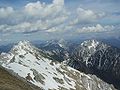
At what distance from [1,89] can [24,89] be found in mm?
21032

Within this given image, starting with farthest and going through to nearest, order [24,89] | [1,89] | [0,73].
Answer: [0,73] → [24,89] → [1,89]

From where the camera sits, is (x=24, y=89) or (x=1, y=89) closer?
(x=1, y=89)

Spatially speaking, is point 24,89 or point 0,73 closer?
point 24,89

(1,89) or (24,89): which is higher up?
(1,89)

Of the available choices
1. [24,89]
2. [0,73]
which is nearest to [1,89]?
[24,89]

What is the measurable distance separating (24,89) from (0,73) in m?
20.7

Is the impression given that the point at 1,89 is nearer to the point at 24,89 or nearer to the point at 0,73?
the point at 24,89

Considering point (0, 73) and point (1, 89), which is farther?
point (0, 73)

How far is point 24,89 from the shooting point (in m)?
89.5

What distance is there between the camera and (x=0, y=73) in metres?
107

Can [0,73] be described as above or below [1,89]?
below

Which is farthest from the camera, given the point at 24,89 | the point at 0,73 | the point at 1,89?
the point at 0,73
